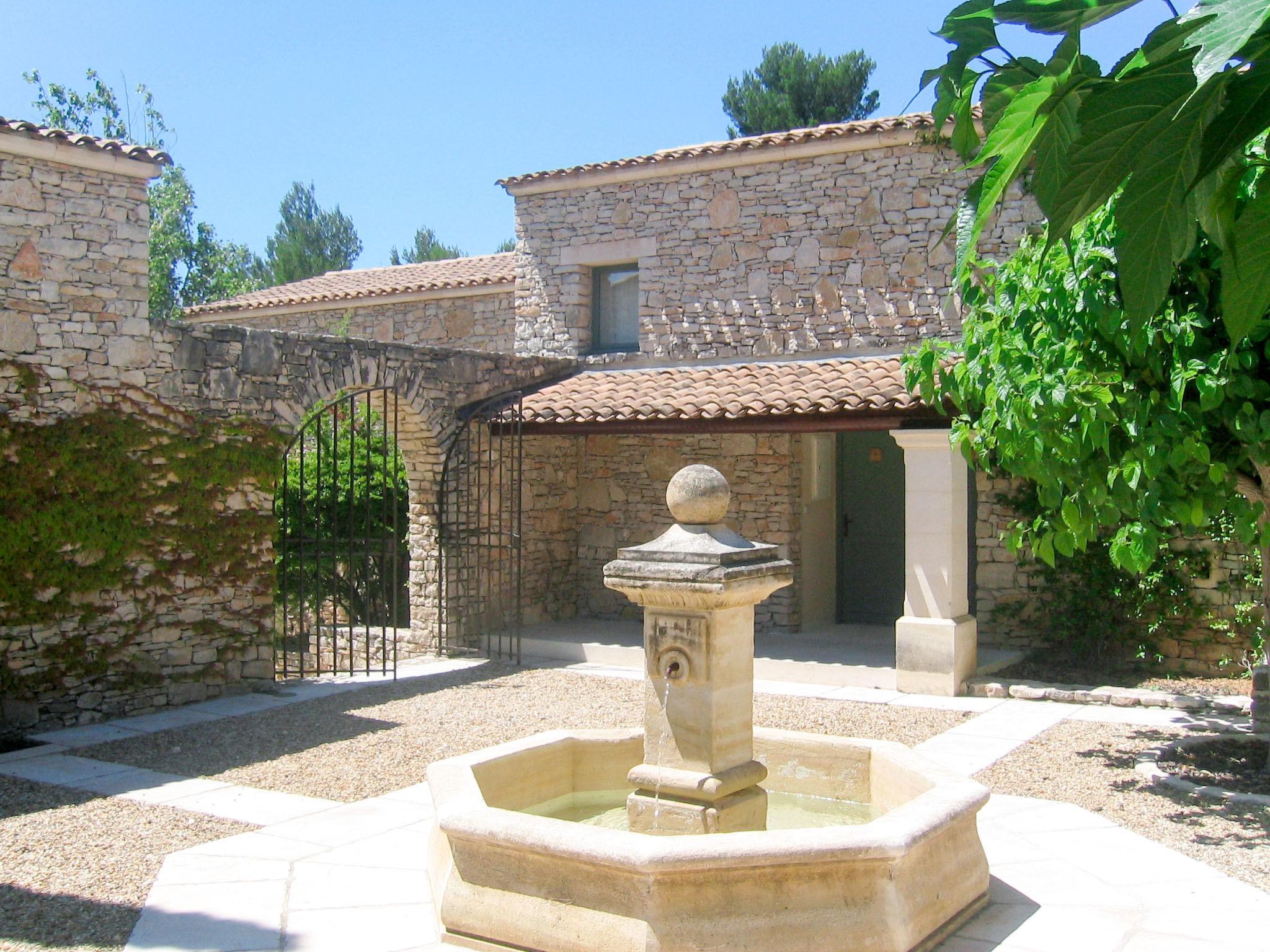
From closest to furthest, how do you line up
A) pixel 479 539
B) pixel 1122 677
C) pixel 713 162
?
pixel 1122 677 → pixel 479 539 → pixel 713 162

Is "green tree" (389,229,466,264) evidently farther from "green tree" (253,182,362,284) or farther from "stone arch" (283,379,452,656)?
"stone arch" (283,379,452,656)

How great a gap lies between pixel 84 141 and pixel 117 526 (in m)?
Answer: 2.83

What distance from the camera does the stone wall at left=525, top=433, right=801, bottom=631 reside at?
11.7 metres

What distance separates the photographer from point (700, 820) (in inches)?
174

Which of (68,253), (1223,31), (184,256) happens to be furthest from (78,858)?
(184,256)

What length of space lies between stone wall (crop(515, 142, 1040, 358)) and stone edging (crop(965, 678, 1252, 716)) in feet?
12.1

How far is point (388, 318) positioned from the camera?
1579cm

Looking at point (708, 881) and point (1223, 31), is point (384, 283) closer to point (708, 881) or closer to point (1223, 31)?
point (708, 881)

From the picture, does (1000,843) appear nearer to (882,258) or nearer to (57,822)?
(57,822)

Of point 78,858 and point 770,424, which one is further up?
point 770,424

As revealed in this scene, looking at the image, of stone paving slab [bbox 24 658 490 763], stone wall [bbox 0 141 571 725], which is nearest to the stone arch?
stone paving slab [bbox 24 658 490 763]

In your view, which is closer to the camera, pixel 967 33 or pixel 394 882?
pixel 967 33

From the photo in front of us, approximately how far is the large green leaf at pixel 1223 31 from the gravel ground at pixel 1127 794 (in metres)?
4.93

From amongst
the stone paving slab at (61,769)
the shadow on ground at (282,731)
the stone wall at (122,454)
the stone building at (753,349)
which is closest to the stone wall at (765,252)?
the stone building at (753,349)
